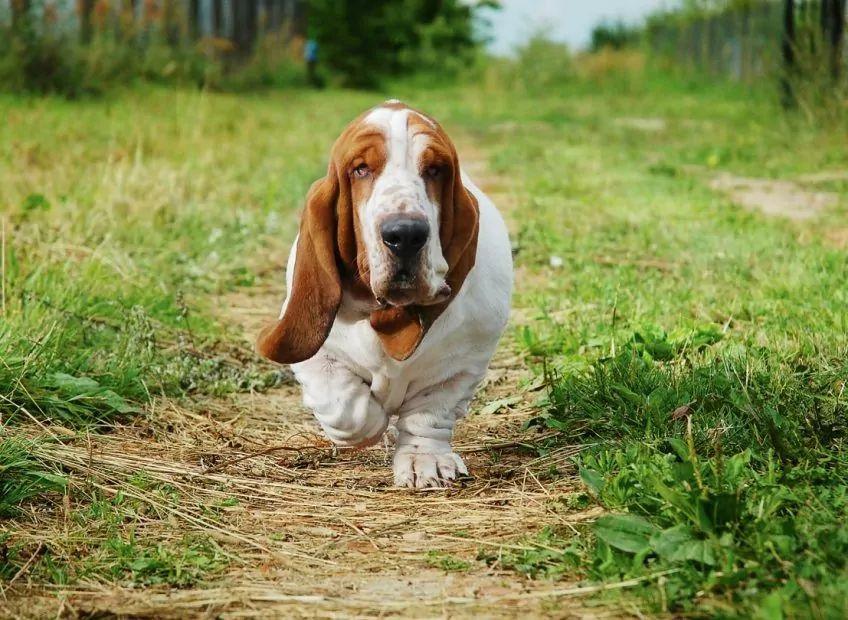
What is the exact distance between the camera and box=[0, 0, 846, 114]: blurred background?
11383mm

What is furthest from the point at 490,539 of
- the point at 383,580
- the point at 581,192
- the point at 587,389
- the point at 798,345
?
the point at 581,192

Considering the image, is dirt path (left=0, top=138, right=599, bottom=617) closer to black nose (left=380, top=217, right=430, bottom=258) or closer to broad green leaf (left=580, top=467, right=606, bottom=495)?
broad green leaf (left=580, top=467, right=606, bottom=495)

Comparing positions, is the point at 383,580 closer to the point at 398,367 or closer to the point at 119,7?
the point at 398,367

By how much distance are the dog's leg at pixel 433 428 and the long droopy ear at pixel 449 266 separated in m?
0.30

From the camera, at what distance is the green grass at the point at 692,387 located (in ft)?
7.29

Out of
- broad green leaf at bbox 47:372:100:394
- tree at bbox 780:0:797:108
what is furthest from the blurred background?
broad green leaf at bbox 47:372:100:394

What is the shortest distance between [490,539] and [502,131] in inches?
440

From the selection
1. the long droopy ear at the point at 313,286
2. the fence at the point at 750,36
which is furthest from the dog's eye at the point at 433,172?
the fence at the point at 750,36

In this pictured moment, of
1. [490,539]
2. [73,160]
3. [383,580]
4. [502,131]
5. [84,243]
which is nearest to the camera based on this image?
[383,580]

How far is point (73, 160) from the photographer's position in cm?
773

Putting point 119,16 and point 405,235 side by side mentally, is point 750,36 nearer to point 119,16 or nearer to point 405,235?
point 119,16

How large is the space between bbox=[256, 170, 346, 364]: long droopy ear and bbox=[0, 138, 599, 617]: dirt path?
0.39m

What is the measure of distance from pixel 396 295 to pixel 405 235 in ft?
0.62

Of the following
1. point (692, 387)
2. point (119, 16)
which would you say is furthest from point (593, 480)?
point (119, 16)
